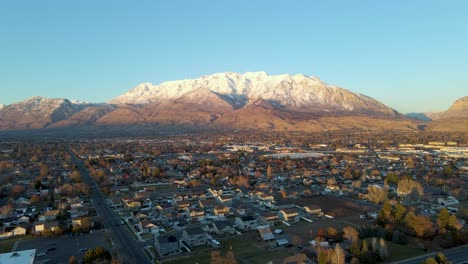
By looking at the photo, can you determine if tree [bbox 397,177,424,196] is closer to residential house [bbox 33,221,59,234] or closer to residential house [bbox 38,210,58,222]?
residential house [bbox 33,221,59,234]

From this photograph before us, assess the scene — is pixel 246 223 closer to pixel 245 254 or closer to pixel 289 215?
pixel 289 215

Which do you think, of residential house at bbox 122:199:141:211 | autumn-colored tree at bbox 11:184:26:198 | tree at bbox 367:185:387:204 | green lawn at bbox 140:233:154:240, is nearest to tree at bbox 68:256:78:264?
green lawn at bbox 140:233:154:240

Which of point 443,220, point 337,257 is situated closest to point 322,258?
point 337,257

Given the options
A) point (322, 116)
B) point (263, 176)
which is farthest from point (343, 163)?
point (322, 116)

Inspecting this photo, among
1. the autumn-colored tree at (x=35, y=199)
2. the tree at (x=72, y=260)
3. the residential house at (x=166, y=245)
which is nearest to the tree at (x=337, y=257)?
the residential house at (x=166, y=245)

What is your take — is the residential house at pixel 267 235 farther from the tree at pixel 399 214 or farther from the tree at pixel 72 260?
the tree at pixel 72 260
